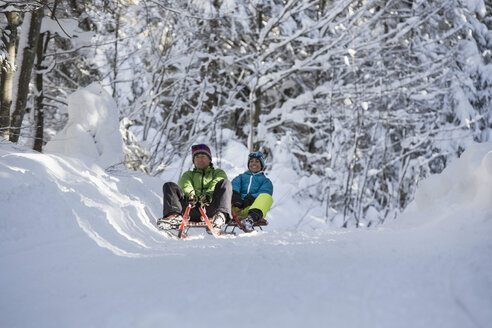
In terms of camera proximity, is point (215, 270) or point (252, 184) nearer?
point (215, 270)

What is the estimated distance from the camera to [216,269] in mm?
2482

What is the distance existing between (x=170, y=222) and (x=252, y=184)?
195cm

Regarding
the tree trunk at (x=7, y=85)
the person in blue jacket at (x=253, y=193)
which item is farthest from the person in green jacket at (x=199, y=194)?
the tree trunk at (x=7, y=85)

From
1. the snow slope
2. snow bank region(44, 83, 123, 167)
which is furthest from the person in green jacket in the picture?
snow bank region(44, 83, 123, 167)

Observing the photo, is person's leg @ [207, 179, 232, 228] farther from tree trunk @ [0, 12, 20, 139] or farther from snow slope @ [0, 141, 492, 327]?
tree trunk @ [0, 12, 20, 139]

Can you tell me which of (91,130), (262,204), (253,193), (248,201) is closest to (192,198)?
(262,204)

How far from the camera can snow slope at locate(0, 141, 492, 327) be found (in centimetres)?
180

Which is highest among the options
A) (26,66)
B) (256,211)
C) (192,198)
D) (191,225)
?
(26,66)

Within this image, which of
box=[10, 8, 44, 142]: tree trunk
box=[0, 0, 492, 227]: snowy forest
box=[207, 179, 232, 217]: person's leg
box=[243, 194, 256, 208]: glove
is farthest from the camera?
box=[0, 0, 492, 227]: snowy forest

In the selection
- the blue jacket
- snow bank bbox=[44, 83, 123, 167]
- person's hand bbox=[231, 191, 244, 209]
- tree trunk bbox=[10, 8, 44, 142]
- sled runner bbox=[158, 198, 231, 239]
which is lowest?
sled runner bbox=[158, 198, 231, 239]

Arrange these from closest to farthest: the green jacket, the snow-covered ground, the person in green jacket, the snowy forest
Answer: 1. the snow-covered ground
2. the person in green jacket
3. the green jacket
4. the snowy forest

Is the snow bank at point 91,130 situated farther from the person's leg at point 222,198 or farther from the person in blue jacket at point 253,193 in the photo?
the person in blue jacket at point 253,193

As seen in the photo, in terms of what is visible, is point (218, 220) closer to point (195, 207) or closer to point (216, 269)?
point (195, 207)

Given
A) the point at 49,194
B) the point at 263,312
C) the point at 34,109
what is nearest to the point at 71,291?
the point at 263,312
